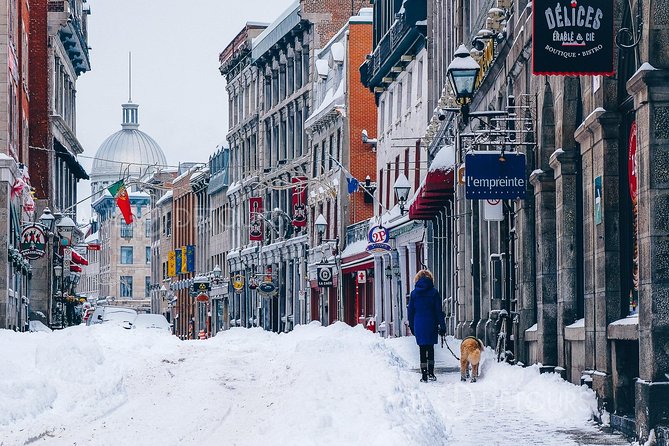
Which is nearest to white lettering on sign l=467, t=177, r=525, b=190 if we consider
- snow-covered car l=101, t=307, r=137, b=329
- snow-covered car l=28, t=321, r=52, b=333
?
snow-covered car l=28, t=321, r=52, b=333

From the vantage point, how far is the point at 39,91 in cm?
6931

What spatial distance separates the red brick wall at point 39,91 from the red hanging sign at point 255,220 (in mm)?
15024

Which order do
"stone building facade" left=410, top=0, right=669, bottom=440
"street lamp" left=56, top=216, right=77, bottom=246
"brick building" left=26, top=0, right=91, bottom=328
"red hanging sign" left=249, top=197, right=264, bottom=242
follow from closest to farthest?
"stone building facade" left=410, top=0, right=669, bottom=440 → "street lamp" left=56, top=216, right=77, bottom=246 → "brick building" left=26, top=0, right=91, bottom=328 → "red hanging sign" left=249, top=197, right=264, bottom=242

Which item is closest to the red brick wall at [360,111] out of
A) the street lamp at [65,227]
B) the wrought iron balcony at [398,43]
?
the wrought iron balcony at [398,43]

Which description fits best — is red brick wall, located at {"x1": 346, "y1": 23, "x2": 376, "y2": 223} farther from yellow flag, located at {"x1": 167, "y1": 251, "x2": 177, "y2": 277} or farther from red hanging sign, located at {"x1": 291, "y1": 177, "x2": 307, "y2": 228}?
yellow flag, located at {"x1": 167, "y1": 251, "x2": 177, "y2": 277}

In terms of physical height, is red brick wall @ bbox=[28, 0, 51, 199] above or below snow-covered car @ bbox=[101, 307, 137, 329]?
above

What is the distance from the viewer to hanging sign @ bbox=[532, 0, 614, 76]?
15.5 meters

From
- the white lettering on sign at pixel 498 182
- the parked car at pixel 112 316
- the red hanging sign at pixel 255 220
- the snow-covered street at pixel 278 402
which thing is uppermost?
the red hanging sign at pixel 255 220

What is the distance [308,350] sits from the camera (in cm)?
2705

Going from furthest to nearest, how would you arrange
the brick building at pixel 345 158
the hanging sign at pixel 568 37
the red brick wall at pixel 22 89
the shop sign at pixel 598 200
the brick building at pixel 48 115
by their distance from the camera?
1. the brick building at pixel 345 158
2. the brick building at pixel 48 115
3. the red brick wall at pixel 22 89
4. the shop sign at pixel 598 200
5. the hanging sign at pixel 568 37

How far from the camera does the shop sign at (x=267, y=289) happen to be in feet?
264

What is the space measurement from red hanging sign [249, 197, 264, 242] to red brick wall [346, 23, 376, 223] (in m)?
14.1

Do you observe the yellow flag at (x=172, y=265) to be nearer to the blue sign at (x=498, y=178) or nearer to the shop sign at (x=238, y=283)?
the shop sign at (x=238, y=283)

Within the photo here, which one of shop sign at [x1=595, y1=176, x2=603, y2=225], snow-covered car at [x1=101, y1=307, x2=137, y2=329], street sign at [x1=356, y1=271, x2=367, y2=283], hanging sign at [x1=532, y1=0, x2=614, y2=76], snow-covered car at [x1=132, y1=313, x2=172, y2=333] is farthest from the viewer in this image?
street sign at [x1=356, y1=271, x2=367, y2=283]
